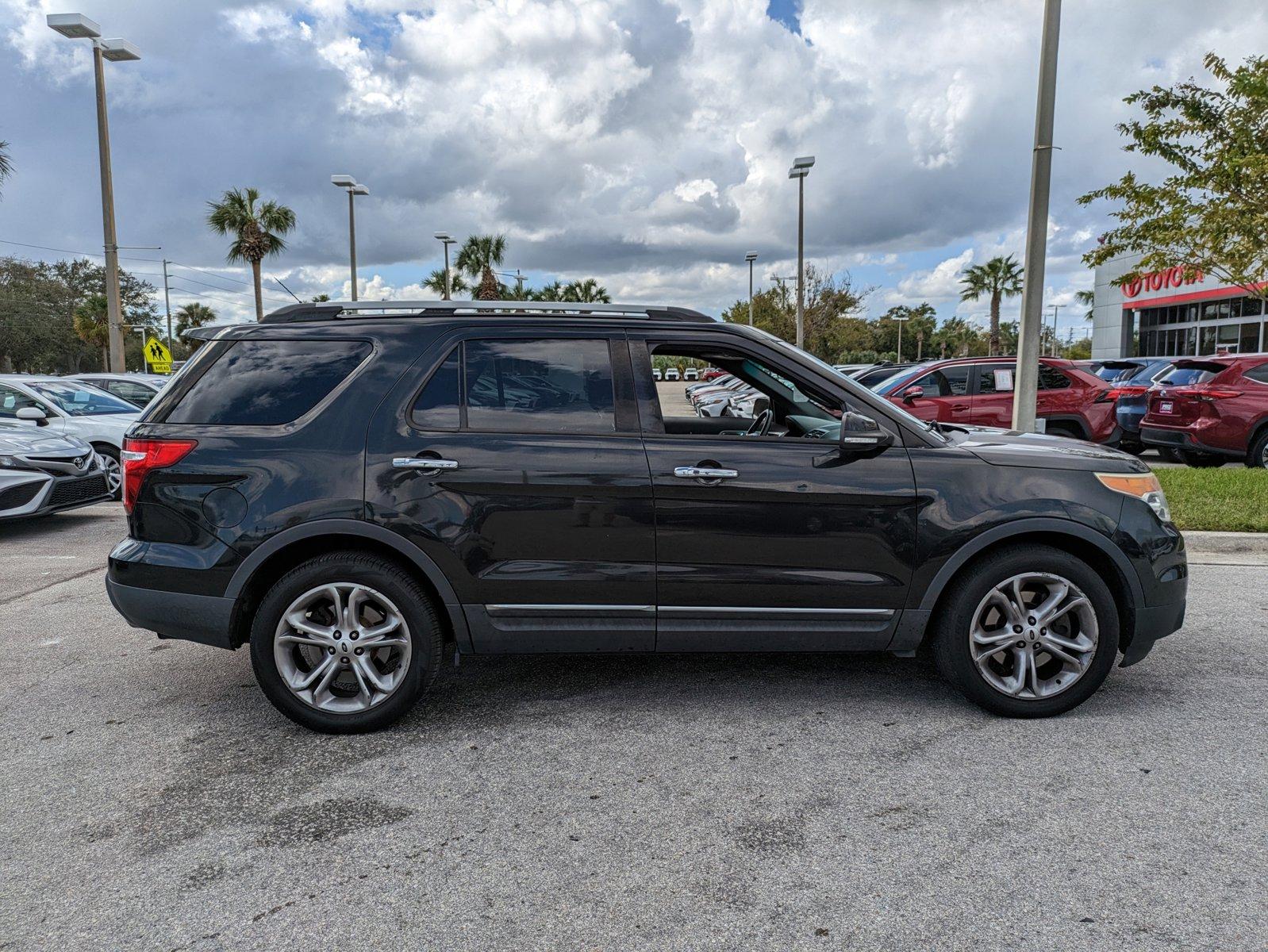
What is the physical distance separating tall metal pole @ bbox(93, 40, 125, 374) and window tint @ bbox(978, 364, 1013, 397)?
51.8ft

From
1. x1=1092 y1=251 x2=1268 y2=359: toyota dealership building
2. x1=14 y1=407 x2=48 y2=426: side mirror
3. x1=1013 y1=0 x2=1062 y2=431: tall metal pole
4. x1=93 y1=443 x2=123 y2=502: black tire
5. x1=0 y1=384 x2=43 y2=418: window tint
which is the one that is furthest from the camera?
x1=1092 y1=251 x2=1268 y2=359: toyota dealership building

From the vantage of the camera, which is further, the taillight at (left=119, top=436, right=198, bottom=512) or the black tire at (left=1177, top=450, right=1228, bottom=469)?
the black tire at (left=1177, top=450, right=1228, bottom=469)

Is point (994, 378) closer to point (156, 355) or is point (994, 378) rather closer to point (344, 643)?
point (344, 643)

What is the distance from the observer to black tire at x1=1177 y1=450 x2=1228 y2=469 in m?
11.8

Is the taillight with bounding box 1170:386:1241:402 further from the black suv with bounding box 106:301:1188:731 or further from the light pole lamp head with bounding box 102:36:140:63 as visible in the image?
the light pole lamp head with bounding box 102:36:140:63

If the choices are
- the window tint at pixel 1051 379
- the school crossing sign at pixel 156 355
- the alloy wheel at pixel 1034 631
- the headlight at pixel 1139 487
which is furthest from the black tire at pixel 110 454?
the school crossing sign at pixel 156 355

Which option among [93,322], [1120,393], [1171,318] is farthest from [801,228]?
[93,322]

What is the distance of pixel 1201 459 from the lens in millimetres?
12172

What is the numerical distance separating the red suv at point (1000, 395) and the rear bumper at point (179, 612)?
9967mm

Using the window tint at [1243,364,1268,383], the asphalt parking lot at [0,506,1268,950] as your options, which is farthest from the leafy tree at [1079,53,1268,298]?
the asphalt parking lot at [0,506,1268,950]

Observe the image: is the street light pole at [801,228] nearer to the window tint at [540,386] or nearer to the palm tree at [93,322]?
the window tint at [540,386]

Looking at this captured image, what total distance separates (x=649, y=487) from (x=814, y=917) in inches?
69.2

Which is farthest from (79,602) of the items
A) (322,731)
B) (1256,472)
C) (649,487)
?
(1256,472)

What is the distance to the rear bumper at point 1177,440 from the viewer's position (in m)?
11.4
